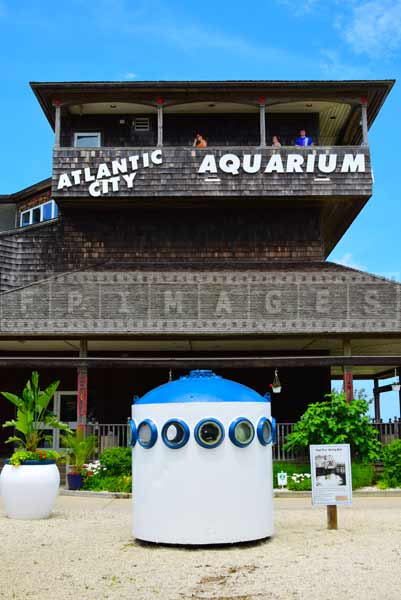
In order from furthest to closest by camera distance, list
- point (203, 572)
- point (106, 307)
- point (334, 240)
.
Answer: point (334, 240)
point (106, 307)
point (203, 572)

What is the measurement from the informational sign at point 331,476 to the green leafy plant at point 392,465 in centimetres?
764

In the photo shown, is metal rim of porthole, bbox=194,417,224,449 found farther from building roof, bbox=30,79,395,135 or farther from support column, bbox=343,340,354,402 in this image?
building roof, bbox=30,79,395,135

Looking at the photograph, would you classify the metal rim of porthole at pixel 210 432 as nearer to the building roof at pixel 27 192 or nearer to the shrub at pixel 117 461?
the shrub at pixel 117 461

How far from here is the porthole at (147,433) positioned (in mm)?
10461

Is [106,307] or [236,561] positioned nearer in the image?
[236,561]

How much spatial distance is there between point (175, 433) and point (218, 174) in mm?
14590

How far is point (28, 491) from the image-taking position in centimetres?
1346

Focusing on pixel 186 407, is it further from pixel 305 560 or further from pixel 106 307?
A: pixel 106 307

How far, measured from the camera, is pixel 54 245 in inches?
963

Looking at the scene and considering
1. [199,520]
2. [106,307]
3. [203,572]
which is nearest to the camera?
[203,572]

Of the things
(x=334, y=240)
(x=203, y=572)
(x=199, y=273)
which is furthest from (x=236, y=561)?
(x=334, y=240)

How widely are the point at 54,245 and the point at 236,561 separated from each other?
17.0m

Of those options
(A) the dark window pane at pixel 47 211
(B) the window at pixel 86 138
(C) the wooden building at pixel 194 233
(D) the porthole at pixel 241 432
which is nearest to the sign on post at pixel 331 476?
(D) the porthole at pixel 241 432

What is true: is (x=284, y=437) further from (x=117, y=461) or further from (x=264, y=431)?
(x=264, y=431)
